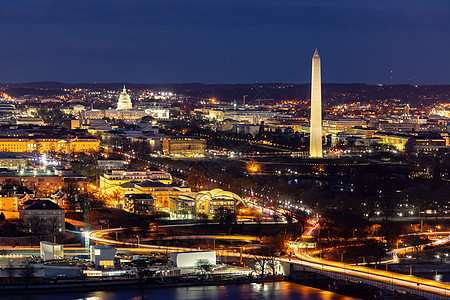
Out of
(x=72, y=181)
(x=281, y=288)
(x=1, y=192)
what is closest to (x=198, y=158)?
(x=72, y=181)

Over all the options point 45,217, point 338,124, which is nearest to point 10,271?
point 45,217

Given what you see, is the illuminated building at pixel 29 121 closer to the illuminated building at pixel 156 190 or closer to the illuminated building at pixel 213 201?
the illuminated building at pixel 156 190

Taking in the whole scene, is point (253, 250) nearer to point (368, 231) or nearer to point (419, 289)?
point (368, 231)

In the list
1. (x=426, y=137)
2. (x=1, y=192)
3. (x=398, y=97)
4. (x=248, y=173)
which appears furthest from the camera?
(x=398, y=97)

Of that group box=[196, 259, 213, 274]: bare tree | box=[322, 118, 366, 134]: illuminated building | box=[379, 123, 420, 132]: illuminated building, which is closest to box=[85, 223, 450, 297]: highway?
box=[196, 259, 213, 274]: bare tree

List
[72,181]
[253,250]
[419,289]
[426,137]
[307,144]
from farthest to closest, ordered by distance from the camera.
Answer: [426,137], [307,144], [72,181], [253,250], [419,289]

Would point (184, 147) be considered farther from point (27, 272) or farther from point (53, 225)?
point (27, 272)
